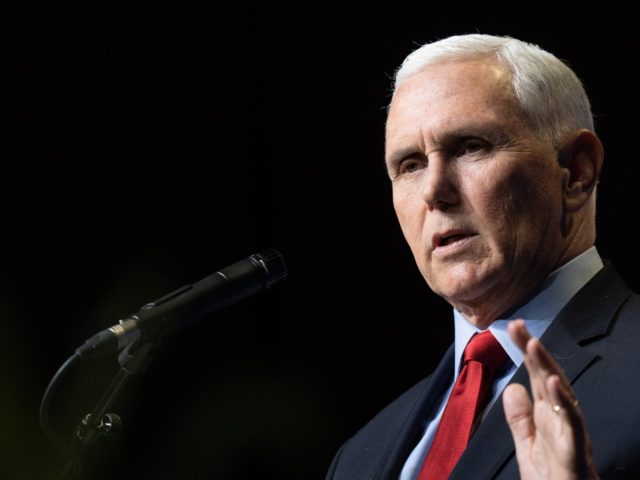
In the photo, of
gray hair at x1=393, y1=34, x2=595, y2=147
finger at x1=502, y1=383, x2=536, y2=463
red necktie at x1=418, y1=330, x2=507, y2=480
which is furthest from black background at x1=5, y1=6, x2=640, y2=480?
finger at x1=502, y1=383, x2=536, y2=463

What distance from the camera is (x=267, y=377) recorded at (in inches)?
140

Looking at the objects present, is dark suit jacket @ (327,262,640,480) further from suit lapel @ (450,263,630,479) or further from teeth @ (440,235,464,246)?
teeth @ (440,235,464,246)

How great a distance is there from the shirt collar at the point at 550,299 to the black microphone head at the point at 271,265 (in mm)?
475

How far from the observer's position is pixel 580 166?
216cm

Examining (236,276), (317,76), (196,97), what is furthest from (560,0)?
(236,276)

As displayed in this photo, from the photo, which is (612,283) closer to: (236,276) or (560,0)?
(236,276)

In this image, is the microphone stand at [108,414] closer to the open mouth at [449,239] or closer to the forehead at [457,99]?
the open mouth at [449,239]

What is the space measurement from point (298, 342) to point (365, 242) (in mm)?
450

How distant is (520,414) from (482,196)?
714 mm

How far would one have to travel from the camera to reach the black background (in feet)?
10.2

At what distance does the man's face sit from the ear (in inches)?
1.1

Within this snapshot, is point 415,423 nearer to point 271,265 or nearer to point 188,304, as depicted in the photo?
point 271,265

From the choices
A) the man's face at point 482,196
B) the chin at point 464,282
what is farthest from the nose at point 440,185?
the chin at point 464,282

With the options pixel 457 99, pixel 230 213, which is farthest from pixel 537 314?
pixel 230 213
